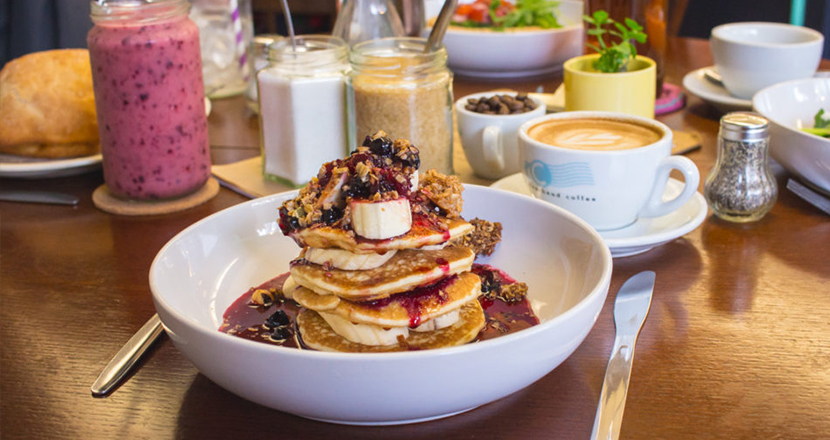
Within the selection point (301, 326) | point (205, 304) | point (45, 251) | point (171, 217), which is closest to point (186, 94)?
point (171, 217)

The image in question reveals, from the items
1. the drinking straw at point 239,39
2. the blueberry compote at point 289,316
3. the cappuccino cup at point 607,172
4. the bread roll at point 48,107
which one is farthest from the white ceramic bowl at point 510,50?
the blueberry compote at point 289,316

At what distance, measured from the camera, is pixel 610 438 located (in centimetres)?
75

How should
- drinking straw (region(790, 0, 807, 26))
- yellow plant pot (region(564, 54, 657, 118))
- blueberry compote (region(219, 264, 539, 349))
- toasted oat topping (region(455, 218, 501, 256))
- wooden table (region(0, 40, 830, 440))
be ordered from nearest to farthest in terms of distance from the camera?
wooden table (region(0, 40, 830, 440))
blueberry compote (region(219, 264, 539, 349))
toasted oat topping (region(455, 218, 501, 256))
yellow plant pot (region(564, 54, 657, 118))
drinking straw (region(790, 0, 807, 26))

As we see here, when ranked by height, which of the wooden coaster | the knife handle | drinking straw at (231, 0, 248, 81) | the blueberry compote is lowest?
the knife handle

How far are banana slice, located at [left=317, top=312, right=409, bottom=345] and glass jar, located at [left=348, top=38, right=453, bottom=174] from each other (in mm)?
625

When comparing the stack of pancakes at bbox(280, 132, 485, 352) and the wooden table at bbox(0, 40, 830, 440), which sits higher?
the stack of pancakes at bbox(280, 132, 485, 352)

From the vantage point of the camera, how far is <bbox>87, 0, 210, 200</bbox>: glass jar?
1346mm

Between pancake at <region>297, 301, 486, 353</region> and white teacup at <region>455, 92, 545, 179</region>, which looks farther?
white teacup at <region>455, 92, 545, 179</region>

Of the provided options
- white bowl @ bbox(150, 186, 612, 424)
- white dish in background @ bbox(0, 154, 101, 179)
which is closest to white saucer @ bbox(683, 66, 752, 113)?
white bowl @ bbox(150, 186, 612, 424)

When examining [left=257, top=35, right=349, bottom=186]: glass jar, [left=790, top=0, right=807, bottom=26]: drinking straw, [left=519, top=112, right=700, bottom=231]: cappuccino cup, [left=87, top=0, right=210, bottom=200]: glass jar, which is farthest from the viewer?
[left=790, top=0, right=807, bottom=26]: drinking straw

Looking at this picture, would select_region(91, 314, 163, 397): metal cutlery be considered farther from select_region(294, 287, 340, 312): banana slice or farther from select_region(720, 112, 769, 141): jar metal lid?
select_region(720, 112, 769, 141): jar metal lid

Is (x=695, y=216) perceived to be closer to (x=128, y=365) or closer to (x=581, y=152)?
(x=581, y=152)

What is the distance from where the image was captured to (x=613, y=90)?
161cm

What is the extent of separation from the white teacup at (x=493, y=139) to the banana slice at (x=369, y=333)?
71cm
